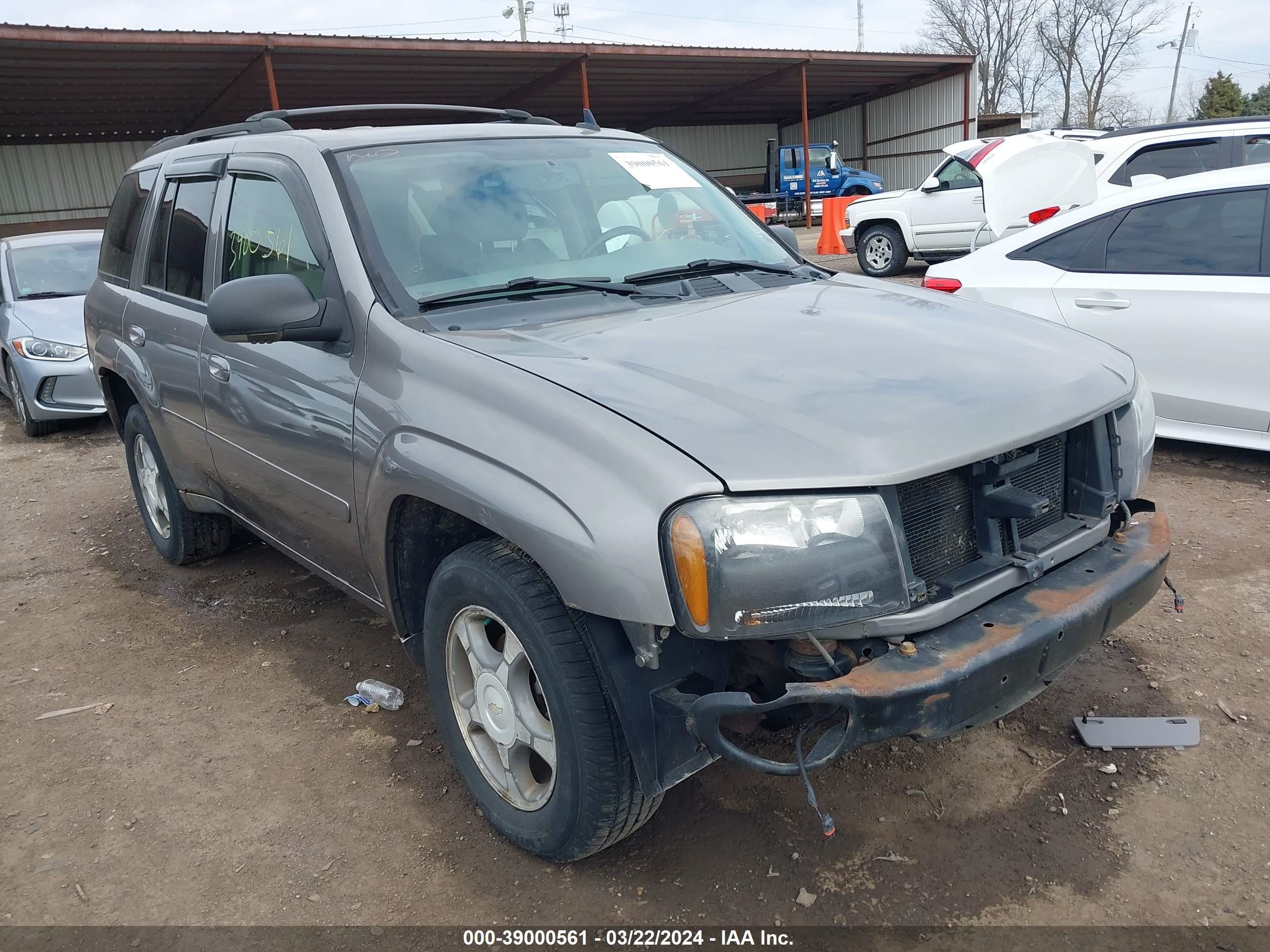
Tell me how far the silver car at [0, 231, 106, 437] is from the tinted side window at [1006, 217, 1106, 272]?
21.5 feet

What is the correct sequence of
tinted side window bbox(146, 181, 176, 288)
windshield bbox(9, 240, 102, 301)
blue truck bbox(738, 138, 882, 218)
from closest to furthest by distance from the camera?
tinted side window bbox(146, 181, 176, 288), windshield bbox(9, 240, 102, 301), blue truck bbox(738, 138, 882, 218)

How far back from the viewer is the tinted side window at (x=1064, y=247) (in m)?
5.48

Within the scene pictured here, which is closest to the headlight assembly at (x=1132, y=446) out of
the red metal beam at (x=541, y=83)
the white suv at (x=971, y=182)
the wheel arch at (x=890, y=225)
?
the white suv at (x=971, y=182)

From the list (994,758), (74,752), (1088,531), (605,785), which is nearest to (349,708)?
(74,752)

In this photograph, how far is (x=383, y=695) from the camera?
135 inches

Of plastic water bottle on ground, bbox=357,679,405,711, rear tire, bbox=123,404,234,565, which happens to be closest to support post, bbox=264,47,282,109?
rear tire, bbox=123,404,234,565

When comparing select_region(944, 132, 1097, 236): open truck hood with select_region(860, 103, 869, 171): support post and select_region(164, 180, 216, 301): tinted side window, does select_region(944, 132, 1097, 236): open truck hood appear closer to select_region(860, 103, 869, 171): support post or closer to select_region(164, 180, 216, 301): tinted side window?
select_region(164, 180, 216, 301): tinted side window

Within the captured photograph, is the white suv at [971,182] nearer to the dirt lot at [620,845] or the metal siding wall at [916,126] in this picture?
the dirt lot at [620,845]

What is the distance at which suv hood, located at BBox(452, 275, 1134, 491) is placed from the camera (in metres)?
2.03

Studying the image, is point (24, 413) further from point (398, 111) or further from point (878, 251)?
point (878, 251)

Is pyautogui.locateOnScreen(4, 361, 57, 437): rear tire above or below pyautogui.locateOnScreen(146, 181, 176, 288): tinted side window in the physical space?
below

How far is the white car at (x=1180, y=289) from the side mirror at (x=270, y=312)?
4010mm

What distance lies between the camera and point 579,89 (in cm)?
2745

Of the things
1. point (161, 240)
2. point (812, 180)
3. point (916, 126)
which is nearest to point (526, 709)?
point (161, 240)
